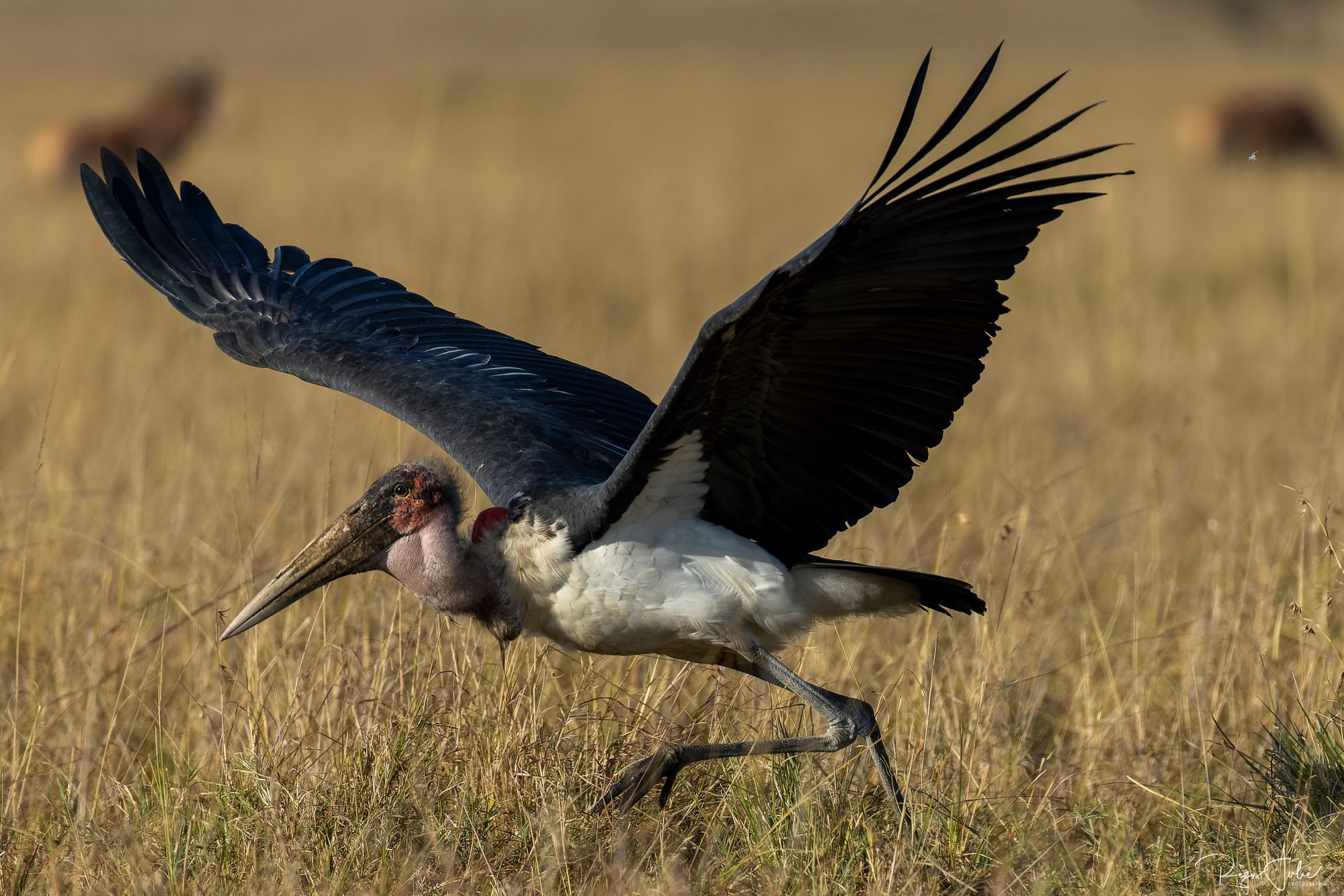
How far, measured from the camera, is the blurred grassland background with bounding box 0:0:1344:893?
359 centimetres

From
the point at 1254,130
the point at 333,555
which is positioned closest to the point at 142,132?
the point at 333,555

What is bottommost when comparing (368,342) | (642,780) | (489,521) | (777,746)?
(642,780)

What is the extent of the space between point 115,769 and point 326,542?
0.88m

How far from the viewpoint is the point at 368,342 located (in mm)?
4684

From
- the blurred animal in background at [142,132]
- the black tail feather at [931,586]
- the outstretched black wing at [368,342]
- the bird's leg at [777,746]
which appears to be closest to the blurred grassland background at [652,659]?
the bird's leg at [777,746]

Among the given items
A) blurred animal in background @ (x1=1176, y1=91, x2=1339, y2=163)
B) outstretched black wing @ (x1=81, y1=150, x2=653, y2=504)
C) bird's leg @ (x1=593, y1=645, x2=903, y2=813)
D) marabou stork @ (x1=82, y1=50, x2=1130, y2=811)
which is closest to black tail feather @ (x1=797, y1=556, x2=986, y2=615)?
marabou stork @ (x1=82, y1=50, x2=1130, y2=811)

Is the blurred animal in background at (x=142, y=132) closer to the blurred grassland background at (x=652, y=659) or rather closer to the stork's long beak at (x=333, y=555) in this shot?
the blurred grassland background at (x=652, y=659)

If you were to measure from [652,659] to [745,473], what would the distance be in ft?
3.71

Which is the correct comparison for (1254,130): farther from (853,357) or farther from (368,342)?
(853,357)

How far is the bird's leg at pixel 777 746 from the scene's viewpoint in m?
3.72

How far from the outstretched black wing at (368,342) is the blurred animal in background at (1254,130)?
488 inches

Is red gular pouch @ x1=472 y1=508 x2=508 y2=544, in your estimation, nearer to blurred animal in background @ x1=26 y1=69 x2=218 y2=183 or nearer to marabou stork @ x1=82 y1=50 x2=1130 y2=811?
marabou stork @ x1=82 y1=50 x2=1130 y2=811

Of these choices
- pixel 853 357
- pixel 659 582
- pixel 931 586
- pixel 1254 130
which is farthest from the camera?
pixel 1254 130

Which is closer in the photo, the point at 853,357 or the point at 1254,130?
the point at 853,357
